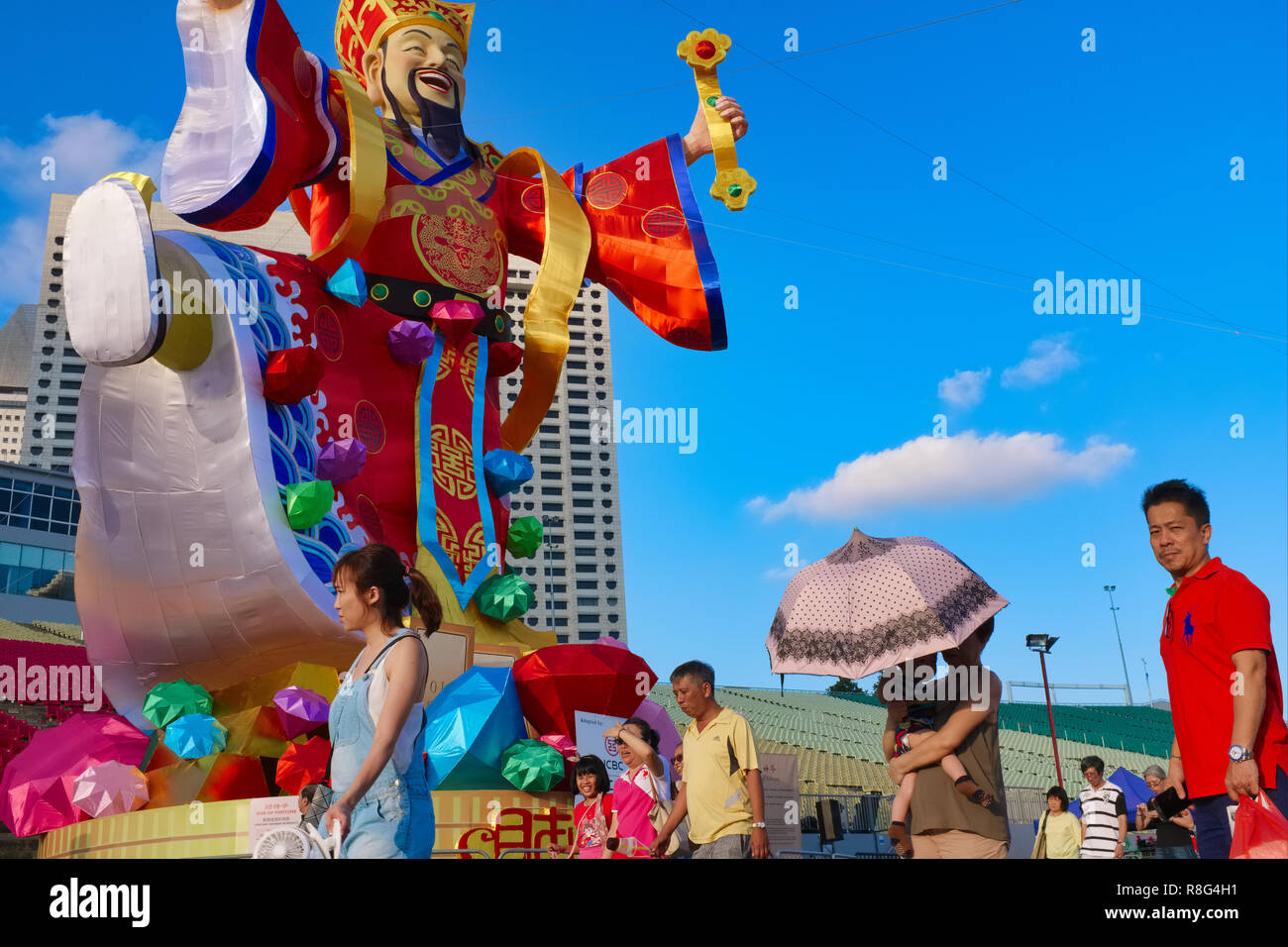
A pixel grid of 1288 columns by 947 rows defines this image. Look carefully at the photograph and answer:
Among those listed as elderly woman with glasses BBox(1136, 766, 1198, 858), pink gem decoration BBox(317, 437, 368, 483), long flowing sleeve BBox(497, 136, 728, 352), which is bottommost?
elderly woman with glasses BBox(1136, 766, 1198, 858)

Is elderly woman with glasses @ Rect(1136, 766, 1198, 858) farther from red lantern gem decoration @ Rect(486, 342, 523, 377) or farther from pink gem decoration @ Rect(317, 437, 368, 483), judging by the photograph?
red lantern gem decoration @ Rect(486, 342, 523, 377)

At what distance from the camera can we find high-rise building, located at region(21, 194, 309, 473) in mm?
51750

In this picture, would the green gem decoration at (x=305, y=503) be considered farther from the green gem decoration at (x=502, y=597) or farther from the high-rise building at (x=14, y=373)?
the high-rise building at (x=14, y=373)

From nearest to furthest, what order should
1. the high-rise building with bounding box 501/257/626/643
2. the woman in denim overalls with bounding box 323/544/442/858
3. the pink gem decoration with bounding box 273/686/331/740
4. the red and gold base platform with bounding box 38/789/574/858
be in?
the woman in denim overalls with bounding box 323/544/442/858
the red and gold base platform with bounding box 38/789/574/858
the pink gem decoration with bounding box 273/686/331/740
the high-rise building with bounding box 501/257/626/643

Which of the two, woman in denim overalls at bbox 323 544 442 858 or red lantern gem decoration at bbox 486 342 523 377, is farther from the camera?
red lantern gem decoration at bbox 486 342 523 377

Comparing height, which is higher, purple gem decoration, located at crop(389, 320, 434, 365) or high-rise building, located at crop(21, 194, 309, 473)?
high-rise building, located at crop(21, 194, 309, 473)

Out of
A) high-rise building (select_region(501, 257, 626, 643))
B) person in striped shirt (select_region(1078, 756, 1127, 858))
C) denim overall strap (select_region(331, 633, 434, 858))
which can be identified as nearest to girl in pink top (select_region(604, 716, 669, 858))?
denim overall strap (select_region(331, 633, 434, 858))

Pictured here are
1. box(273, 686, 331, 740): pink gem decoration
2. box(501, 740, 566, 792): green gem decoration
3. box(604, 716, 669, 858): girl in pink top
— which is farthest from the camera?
box(501, 740, 566, 792): green gem decoration

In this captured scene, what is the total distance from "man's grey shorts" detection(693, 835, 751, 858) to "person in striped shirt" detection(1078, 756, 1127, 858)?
9.65 feet

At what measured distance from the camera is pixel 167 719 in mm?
9242

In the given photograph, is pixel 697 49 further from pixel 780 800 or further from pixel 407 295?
pixel 780 800

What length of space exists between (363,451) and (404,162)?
2.81 m

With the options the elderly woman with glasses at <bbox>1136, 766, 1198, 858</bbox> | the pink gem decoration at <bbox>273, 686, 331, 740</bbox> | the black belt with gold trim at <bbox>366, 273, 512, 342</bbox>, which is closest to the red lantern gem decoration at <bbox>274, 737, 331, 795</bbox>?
the pink gem decoration at <bbox>273, 686, 331, 740</bbox>
